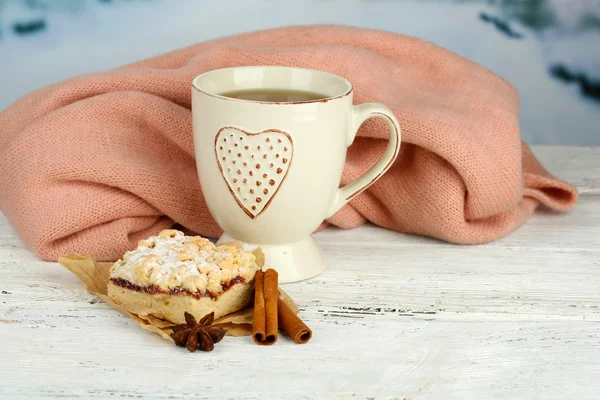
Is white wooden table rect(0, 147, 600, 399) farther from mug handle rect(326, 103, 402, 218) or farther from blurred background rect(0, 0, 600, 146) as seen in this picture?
blurred background rect(0, 0, 600, 146)

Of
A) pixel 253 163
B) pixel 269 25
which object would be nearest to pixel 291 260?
pixel 253 163

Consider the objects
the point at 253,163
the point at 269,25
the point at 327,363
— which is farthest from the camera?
the point at 269,25

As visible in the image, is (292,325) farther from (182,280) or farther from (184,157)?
(184,157)

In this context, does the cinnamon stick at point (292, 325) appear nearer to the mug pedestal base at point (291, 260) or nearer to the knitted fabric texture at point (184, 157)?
the mug pedestal base at point (291, 260)

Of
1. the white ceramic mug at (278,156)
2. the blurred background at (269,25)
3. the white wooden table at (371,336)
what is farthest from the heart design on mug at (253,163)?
the blurred background at (269,25)

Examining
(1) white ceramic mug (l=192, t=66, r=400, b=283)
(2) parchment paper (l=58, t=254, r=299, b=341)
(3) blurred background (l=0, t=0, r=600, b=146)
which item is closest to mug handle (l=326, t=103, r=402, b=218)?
(1) white ceramic mug (l=192, t=66, r=400, b=283)
